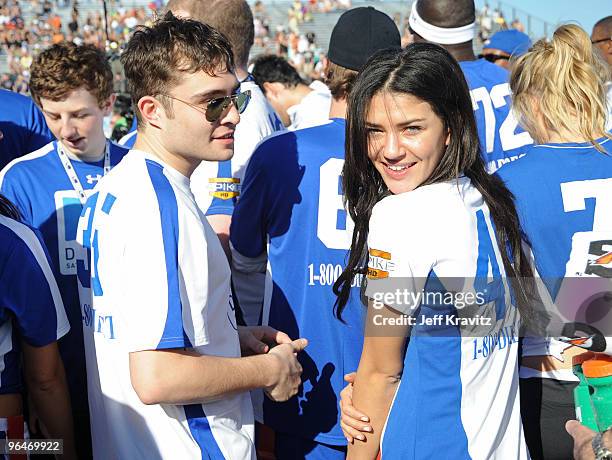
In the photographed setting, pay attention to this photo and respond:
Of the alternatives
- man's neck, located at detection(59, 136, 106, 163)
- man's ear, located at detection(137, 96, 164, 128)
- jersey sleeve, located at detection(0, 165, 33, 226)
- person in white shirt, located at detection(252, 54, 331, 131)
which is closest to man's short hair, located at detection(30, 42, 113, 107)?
man's neck, located at detection(59, 136, 106, 163)

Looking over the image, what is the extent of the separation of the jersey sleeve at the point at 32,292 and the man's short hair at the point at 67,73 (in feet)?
3.93

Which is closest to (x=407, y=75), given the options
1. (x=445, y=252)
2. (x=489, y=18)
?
(x=445, y=252)

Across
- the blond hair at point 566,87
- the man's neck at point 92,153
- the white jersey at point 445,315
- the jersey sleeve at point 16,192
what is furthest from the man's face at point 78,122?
the blond hair at point 566,87

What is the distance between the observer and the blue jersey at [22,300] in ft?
7.59

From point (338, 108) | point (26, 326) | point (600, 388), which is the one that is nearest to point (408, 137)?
point (338, 108)

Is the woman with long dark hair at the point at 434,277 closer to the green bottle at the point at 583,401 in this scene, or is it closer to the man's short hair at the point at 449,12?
the green bottle at the point at 583,401

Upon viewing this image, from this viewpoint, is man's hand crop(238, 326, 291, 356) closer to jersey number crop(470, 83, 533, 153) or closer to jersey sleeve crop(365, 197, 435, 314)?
jersey sleeve crop(365, 197, 435, 314)

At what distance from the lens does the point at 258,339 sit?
8.84 feet

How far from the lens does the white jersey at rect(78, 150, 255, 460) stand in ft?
6.73

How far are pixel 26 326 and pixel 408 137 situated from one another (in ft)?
4.59

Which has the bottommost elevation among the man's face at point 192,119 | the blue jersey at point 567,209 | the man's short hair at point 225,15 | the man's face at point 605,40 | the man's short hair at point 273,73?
the blue jersey at point 567,209

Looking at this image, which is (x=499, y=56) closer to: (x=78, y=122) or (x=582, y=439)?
(x=78, y=122)

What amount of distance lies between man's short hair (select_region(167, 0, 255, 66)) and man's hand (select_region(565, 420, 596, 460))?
2500 millimetres

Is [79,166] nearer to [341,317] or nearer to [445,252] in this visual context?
[341,317]
